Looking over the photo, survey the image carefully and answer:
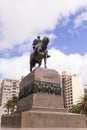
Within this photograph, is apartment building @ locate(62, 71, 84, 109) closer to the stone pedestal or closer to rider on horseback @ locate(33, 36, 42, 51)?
rider on horseback @ locate(33, 36, 42, 51)

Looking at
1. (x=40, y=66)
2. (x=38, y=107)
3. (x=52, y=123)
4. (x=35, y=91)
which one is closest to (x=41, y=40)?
(x=40, y=66)

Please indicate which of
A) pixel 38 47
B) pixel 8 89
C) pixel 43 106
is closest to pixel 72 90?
pixel 8 89

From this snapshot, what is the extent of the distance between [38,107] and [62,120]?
6.47 feet

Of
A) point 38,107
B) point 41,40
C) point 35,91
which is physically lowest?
point 38,107

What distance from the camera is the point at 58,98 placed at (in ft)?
58.9

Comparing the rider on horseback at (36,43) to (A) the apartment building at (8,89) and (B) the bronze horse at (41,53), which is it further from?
(A) the apartment building at (8,89)

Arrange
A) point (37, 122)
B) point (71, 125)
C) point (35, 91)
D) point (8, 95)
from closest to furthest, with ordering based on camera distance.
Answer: point (37, 122) → point (71, 125) → point (35, 91) → point (8, 95)

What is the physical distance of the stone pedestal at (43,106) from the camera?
15.0 m

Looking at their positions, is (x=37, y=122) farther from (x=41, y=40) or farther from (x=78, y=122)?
(x=41, y=40)

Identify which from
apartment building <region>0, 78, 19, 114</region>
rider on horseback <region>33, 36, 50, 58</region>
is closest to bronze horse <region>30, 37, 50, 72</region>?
rider on horseback <region>33, 36, 50, 58</region>

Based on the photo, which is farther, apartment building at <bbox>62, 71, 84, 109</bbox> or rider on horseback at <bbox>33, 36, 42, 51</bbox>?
apartment building at <bbox>62, 71, 84, 109</bbox>

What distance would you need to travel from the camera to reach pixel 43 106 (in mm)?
16906

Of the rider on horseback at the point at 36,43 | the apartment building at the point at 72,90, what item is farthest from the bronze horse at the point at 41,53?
the apartment building at the point at 72,90

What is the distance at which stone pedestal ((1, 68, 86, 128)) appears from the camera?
15009mm
